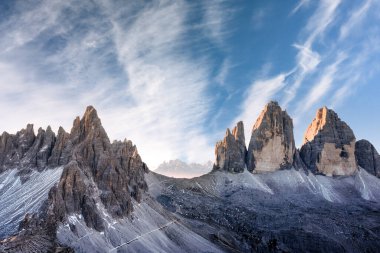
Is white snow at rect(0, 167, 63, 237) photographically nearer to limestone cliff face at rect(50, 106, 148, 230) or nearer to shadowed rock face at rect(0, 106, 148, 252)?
shadowed rock face at rect(0, 106, 148, 252)

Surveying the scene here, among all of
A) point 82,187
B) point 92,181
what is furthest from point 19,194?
point 82,187

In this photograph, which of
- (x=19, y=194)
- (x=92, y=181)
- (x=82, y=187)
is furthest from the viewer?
(x=92, y=181)

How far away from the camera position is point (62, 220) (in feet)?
496

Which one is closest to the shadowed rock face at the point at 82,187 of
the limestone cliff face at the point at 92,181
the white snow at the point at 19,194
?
the limestone cliff face at the point at 92,181

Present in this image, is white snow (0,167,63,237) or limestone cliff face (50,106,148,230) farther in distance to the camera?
limestone cliff face (50,106,148,230)

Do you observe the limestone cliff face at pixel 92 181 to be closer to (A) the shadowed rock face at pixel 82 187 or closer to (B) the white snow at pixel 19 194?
(A) the shadowed rock face at pixel 82 187

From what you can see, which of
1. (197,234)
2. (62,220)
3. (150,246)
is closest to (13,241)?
(62,220)

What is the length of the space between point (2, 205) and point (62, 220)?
32.4m

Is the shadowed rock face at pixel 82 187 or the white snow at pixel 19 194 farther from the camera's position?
the white snow at pixel 19 194

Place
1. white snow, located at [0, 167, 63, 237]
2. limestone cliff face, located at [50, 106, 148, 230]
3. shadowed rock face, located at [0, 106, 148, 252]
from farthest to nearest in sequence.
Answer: limestone cliff face, located at [50, 106, 148, 230] → white snow, located at [0, 167, 63, 237] → shadowed rock face, located at [0, 106, 148, 252]

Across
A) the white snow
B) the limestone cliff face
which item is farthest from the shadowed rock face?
the white snow

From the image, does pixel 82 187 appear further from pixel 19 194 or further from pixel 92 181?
pixel 19 194

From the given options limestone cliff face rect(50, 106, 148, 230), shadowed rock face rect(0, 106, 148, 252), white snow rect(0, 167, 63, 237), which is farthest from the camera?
limestone cliff face rect(50, 106, 148, 230)

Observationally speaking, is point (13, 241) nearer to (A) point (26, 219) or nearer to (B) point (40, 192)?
(A) point (26, 219)
